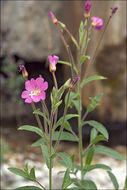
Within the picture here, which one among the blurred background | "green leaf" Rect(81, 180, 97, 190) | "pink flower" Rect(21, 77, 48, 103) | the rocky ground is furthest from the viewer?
the blurred background

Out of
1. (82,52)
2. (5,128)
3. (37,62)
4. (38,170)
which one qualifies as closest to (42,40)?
(37,62)

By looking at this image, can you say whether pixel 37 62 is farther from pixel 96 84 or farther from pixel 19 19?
pixel 96 84

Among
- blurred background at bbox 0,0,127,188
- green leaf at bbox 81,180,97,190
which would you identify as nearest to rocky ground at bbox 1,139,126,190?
blurred background at bbox 0,0,127,188

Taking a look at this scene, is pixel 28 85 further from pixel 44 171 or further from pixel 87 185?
pixel 44 171

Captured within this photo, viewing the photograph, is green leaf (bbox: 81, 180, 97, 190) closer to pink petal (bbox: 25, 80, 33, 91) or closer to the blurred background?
pink petal (bbox: 25, 80, 33, 91)

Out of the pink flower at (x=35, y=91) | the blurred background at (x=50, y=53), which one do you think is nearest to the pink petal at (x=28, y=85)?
the pink flower at (x=35, y=91)

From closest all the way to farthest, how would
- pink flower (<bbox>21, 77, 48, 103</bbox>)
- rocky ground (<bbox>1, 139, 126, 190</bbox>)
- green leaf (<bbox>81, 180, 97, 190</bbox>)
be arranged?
pink flower (<bbox>21, 77, 48, 103</bbox>) < green leaf (<bbox>81, 180, 97, 190</bbox>) < rocky ground (<bbox>1, 139, 126, 190</bbox>)

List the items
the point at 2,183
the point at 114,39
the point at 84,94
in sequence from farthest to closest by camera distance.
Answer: the point at 84,94 < the point at 114,39 < the point at 2,183

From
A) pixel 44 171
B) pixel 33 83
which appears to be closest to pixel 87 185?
pixel 33 83
